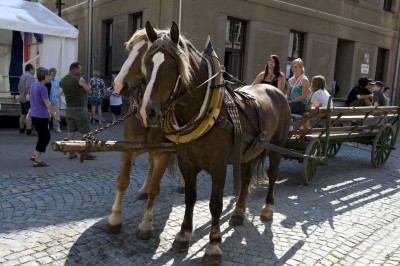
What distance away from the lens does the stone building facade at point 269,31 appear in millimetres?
12567

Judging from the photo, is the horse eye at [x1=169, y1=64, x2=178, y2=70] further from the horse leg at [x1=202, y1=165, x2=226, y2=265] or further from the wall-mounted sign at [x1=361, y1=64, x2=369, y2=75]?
the wall-mounted sign at [x1=361, y1=64, x2=369, y2=75]

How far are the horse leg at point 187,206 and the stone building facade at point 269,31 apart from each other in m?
8.21

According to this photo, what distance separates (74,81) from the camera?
23.6 feet

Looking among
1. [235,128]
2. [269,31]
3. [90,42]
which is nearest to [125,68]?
[235,128]

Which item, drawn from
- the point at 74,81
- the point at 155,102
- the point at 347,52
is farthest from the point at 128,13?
the point at 155,102

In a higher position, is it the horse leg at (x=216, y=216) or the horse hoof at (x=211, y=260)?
the horse leg at (x=216, y=216)

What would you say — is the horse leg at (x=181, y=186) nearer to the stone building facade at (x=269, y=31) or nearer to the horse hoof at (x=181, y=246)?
the horse hoof at (x=181, y=246)

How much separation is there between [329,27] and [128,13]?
26.9ft

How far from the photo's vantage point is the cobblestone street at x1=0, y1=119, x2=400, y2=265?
3.54 metres

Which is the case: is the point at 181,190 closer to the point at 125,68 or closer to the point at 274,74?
the point at 274,74

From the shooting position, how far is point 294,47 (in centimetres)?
1552

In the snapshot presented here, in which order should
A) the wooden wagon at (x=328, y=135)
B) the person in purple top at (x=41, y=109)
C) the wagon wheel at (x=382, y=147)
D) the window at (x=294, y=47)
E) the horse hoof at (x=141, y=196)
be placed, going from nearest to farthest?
1. the horse hoof at (x=141, y=196)
2. the wooden wagon at (x=328, y=135)
3. the person in purple top at (x=41, y=109)
4. the wagon wheel at (x=382, y=147)
5. the window at (x=294, y=47)

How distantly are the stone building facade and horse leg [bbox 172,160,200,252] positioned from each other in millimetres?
8206

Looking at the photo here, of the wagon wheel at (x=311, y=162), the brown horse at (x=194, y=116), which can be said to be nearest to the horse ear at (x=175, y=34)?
the brown horse at (x=194, y=116)
